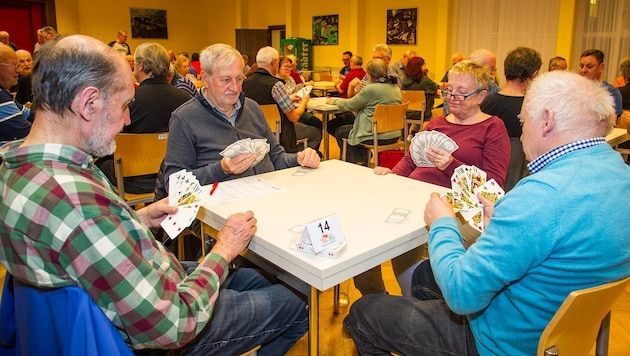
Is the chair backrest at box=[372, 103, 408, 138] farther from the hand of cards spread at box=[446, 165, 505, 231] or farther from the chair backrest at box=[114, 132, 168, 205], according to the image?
the hand of cards spread at box=[446, 165, 505, 231]

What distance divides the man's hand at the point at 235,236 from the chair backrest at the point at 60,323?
17.6 inches

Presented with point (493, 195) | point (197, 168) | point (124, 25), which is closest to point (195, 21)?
point (124, 25)

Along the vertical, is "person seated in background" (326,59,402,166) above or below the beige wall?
below

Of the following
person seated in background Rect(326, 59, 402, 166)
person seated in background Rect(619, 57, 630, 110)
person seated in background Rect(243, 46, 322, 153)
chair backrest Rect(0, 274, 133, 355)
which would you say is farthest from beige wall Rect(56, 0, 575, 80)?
chair backrest Rect(0, 274, 133, 355)

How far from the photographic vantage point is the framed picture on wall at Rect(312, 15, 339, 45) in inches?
454

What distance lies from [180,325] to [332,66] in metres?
11.3

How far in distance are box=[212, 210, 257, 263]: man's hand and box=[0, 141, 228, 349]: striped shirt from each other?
321 mm

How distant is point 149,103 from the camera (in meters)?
3.32

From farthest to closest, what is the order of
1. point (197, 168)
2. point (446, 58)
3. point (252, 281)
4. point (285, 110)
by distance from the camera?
point (446, 58) < point (285, 110) < point (197, 168) < point (252, 281)

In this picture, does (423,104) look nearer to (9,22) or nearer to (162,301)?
(162,301)

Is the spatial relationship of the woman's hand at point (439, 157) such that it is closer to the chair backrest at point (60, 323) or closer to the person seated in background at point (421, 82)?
the chair backrest at point (60, 323)

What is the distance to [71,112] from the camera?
109cm

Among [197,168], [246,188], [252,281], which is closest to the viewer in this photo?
[252,281]

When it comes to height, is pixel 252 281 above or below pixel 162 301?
below
